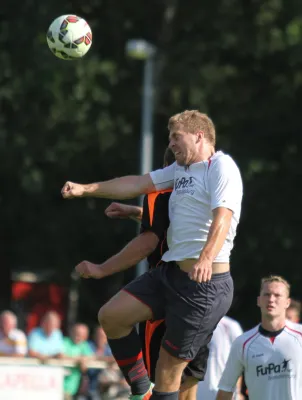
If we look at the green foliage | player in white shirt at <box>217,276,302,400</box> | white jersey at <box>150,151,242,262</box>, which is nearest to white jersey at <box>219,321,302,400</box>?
player in white shirt at <box>217,276,302,400</box>

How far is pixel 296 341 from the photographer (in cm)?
916

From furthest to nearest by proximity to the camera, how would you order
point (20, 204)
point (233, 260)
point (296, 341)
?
point (20, 204)
point (233, 260)
point (296, 341)

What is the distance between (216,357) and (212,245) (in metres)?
3.39

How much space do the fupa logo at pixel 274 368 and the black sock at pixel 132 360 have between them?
1462mm

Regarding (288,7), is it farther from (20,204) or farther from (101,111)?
(20,204)

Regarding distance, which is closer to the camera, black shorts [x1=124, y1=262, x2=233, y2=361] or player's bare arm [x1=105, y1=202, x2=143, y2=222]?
black shorts [x1=124, y1=262, x2=233, y2=361]

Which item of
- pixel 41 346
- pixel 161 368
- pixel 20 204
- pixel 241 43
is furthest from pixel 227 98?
pixel 161 368

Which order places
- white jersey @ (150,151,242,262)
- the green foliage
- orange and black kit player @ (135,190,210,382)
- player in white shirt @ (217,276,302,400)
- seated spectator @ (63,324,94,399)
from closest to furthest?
white jersey @ (150,151,242,262)
orange and black kit player @ (135,190,210,382)
player in white shirt @ (217,276,302,400)
seated spectator @ (63,324,94,399)
the green foliage

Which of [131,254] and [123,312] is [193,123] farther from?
[123,312]

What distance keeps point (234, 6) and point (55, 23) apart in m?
18.5

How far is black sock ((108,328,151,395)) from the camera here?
7898 mm

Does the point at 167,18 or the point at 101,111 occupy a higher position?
the point at 167,18

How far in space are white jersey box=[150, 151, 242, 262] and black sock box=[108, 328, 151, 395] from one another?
2.24 feet

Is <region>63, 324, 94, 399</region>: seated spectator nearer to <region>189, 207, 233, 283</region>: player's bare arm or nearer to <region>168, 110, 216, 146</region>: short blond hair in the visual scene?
<region>168, 110, 216, 146</region>: short blond hair
